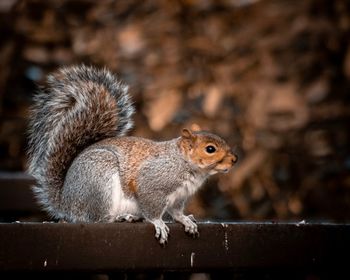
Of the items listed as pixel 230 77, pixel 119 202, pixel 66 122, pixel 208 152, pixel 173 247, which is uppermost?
pixel 230 77

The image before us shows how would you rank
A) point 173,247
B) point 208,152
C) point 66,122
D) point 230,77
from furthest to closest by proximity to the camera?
point 230,77, point 66,122, point 208,152, point 173,247

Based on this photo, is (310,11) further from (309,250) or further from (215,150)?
(309,250)

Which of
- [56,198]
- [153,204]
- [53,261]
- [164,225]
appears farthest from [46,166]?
[53,261]

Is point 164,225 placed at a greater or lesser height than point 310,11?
lesser

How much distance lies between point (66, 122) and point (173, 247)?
69 cm

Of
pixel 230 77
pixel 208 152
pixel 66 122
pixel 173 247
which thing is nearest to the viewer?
pixel 173 247

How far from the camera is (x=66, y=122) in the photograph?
8.04 ft

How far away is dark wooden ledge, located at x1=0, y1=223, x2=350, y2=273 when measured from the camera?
5.49 feet

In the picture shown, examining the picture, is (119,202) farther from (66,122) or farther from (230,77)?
(230,77)

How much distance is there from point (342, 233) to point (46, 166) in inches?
32.9

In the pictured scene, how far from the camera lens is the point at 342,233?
6.53 feet

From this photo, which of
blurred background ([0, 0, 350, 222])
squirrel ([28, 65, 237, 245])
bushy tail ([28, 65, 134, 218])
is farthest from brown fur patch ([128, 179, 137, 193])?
blurred background ([0, 0, 350, 222])

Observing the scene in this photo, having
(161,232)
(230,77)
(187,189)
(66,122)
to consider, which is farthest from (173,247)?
(230,77)

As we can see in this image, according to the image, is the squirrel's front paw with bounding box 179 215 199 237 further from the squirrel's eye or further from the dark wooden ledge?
the squirrel's eye
